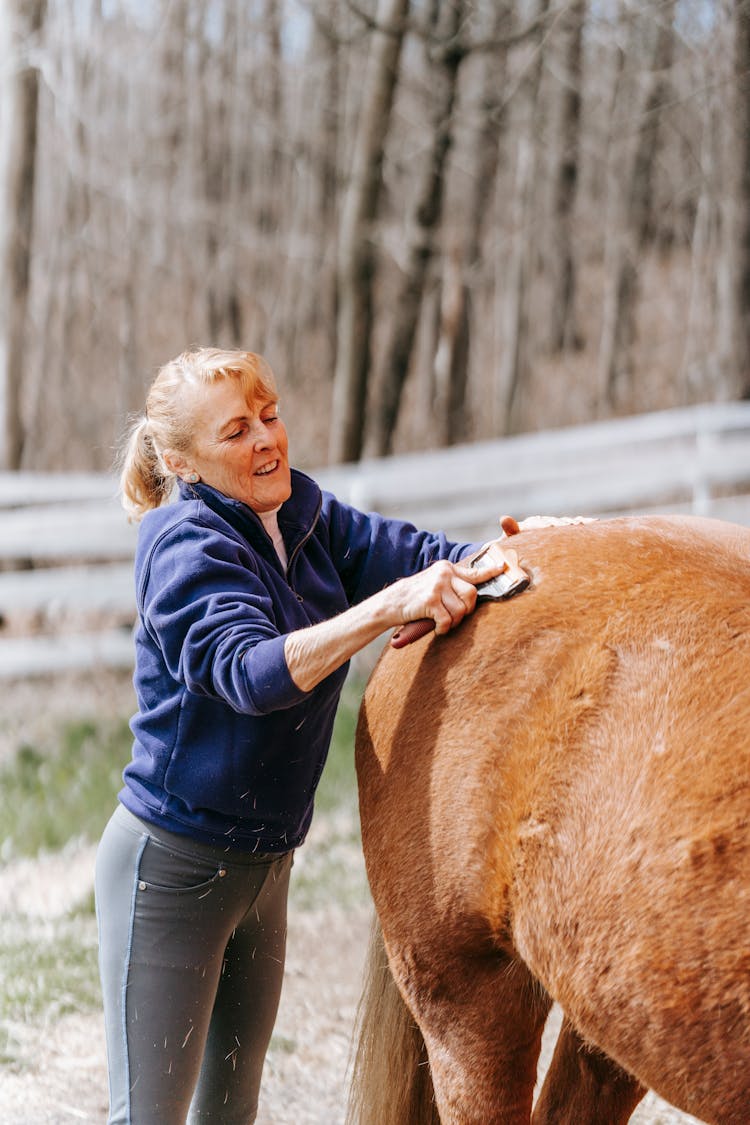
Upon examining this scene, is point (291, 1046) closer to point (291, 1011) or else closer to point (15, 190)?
point (291, 1011)

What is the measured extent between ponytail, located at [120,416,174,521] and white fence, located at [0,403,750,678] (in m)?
4.62

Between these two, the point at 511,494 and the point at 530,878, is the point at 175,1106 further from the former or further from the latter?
the point at 511,494

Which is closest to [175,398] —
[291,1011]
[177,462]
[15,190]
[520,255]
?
[177,462]

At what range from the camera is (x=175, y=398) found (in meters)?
1.90

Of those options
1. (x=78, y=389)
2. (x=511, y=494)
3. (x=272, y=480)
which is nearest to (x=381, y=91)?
(x=511, y=494)

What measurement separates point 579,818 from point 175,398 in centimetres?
91

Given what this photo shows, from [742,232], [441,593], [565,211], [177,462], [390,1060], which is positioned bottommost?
[390,1060]

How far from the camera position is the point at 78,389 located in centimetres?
1426

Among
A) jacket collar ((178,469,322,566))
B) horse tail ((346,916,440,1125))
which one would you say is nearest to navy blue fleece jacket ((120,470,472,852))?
jacket collar ((178,469,322,566))

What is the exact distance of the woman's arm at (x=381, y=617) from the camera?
5.34 feet

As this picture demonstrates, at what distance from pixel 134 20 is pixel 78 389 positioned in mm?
4150

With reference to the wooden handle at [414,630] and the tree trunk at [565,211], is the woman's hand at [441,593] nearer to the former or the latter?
the wooden handle at [414,630]

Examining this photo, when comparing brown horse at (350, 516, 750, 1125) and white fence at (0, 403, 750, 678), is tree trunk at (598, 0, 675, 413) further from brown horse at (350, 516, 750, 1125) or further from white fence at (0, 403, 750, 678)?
brown horse at (350, 516, 750, 1125)

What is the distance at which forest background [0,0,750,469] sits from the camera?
8.27 meters
